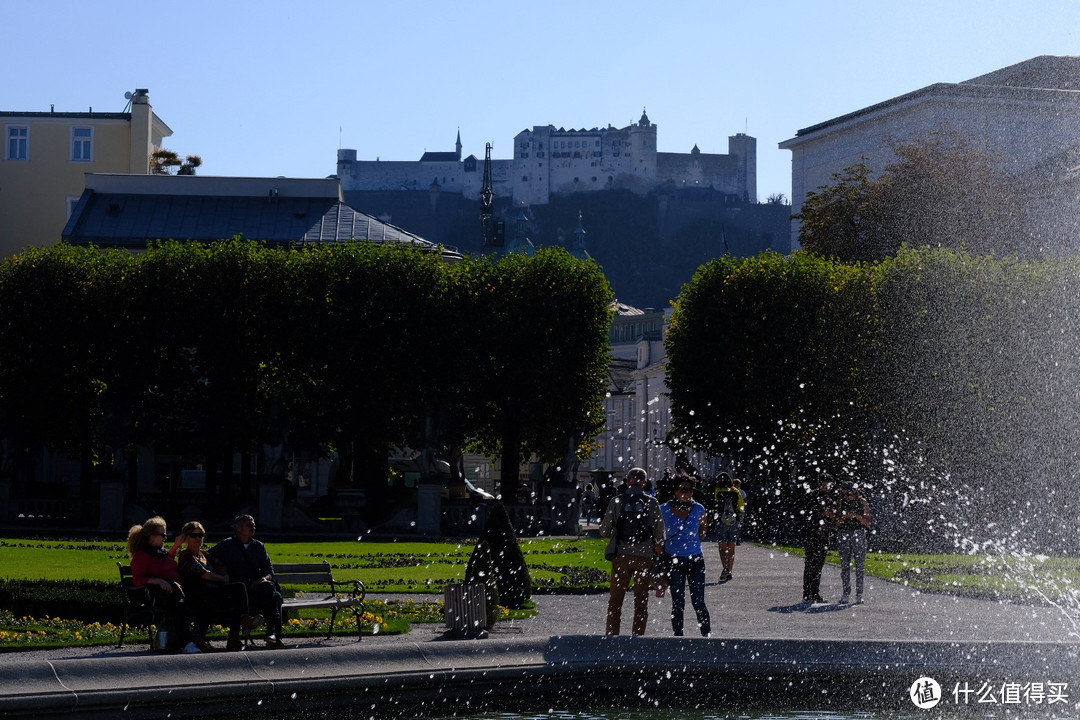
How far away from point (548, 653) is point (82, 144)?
2790 inches

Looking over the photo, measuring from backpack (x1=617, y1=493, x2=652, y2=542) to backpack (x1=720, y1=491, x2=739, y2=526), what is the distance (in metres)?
10.5

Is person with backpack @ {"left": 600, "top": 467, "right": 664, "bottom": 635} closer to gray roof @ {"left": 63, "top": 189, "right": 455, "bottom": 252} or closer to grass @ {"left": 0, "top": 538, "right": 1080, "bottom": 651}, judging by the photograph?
grass @ {"left": 0, "top": 538, "right": 1080, "bottom": 651}

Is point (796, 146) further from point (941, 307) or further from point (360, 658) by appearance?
point (360, 658)

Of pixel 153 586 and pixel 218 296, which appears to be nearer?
pixel 153 586

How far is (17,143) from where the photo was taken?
262 feet

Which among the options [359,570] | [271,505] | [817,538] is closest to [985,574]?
[817,538]

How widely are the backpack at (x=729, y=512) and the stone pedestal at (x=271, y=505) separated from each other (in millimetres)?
21874

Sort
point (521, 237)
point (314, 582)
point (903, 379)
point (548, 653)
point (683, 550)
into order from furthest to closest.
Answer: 1. point (521, 237)
2. point (903, 379)
3. point (314, 582)
4. point (683, 550)
5. point (548, 653)

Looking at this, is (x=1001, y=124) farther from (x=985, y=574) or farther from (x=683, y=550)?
(x=683, y=550)

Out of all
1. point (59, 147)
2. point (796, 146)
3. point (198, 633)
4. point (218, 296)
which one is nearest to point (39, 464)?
point (59, 147)

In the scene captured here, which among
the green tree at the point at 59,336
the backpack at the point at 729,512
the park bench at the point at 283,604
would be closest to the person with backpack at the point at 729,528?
the backpack at the point at 729,512

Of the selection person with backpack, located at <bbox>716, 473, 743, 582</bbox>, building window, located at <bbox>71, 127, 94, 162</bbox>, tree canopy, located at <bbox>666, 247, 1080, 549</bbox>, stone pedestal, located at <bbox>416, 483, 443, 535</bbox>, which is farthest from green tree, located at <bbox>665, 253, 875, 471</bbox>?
building window, located at <bbox>71, 127, 94, 162</bbox>

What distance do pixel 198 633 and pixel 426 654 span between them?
120 inches

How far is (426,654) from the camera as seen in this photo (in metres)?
15.2
